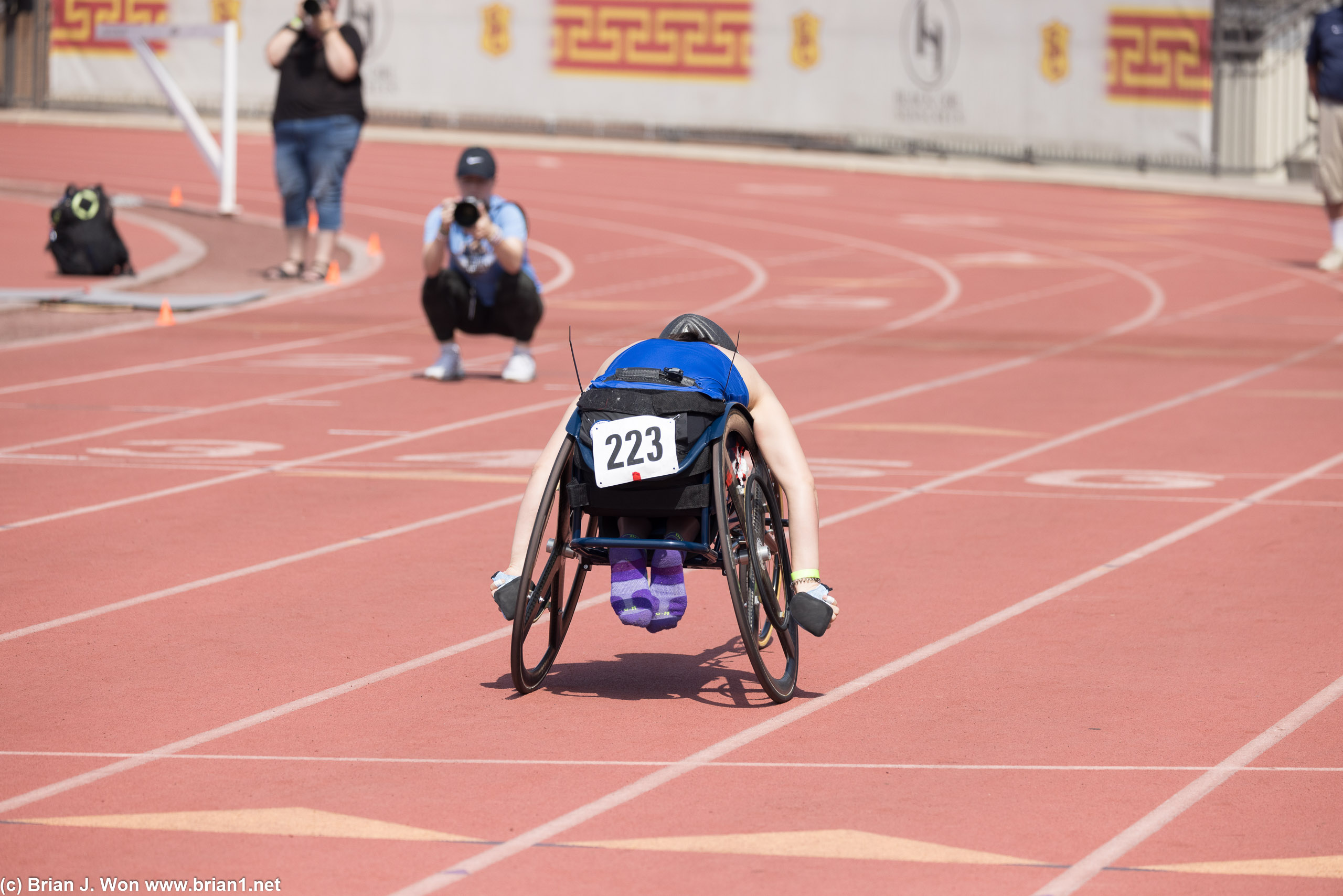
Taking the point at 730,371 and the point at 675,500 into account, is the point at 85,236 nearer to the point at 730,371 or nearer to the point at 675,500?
the point at 730,371

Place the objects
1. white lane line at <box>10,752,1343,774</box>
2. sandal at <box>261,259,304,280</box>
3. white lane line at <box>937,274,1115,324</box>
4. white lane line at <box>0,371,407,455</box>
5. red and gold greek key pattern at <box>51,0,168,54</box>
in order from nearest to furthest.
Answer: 1. white lane line at <box>10,752,1343,774</box>
2. white lane line at <box>0,371,407,455</box>
3. white lane line at <box>937,274,1115,324</box>
4. sandal at <box>261,259,304,280</box>
5. red and gold greek key pattern at <box>51,0,168,54</box>

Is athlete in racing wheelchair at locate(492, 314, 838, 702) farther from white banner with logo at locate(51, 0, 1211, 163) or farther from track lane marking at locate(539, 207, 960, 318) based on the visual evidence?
white banner with logo at locate(51, 0, 1211, 163)

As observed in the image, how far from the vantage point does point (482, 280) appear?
14.5 metres

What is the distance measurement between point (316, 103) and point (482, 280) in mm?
5264

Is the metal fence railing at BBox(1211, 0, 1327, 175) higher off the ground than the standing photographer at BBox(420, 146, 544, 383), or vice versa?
the metal fence railing at BBox(1211, 0, 1327, 175)

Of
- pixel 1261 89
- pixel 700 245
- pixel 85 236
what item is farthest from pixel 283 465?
pixel 1261 89

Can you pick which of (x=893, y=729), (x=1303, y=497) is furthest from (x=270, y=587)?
(x=1303, y=497)

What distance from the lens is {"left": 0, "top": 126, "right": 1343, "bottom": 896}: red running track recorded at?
5.36m

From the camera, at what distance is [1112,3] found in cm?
3681

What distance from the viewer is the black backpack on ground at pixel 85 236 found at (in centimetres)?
1980

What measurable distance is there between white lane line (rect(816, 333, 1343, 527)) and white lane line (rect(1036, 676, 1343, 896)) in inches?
145

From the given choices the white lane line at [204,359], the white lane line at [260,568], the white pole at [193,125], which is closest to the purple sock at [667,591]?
the white lane line at [260,568]

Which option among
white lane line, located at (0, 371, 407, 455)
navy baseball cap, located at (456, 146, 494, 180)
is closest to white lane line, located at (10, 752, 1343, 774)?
white lane line, located at (0, 371, 407, 455)

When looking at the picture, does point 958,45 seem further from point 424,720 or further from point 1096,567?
point 424,720
